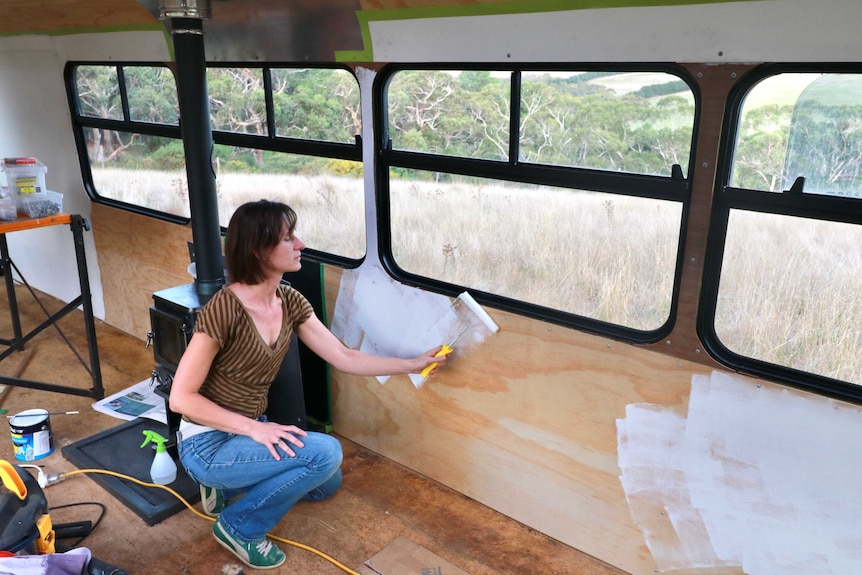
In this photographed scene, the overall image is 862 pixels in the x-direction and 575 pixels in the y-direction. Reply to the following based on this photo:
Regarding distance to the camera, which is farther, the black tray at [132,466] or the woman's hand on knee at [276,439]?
the black tray at [132,466]

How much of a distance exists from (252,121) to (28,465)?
1829mm

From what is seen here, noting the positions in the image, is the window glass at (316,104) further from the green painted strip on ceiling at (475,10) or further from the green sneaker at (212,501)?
the green sneaker at (212,501)

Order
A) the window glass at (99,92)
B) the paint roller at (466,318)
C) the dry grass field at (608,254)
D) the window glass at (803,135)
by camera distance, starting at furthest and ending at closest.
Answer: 1. the window glass at (99,92)
2. the paint roller at (466,318)
3. the dry grass field at (608,254)
4. the window glass at (803,135)

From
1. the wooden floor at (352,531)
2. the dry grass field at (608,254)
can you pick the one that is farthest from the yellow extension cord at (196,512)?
the dry grass field at (608,254)

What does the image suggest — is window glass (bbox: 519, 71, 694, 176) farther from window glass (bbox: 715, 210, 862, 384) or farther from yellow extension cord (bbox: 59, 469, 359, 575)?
yellow extension cord (bbox: 59, 469, 359, 575)

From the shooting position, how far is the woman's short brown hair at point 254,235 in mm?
2223

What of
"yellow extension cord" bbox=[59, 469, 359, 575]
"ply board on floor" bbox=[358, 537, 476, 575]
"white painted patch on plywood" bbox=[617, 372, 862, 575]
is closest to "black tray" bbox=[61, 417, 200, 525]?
"yellow extension cord" bbox=[59, 469, 359, 575]

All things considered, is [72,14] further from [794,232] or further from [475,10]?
[794,232]

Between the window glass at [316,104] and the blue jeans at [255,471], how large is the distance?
1.29m

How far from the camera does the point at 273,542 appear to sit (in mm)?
2576

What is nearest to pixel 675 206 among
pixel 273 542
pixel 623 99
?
pixel 623 99

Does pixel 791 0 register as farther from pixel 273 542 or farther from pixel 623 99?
pixel 273 542

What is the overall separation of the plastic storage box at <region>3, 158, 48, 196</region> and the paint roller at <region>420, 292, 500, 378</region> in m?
→ 2.22

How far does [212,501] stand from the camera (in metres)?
2.71
